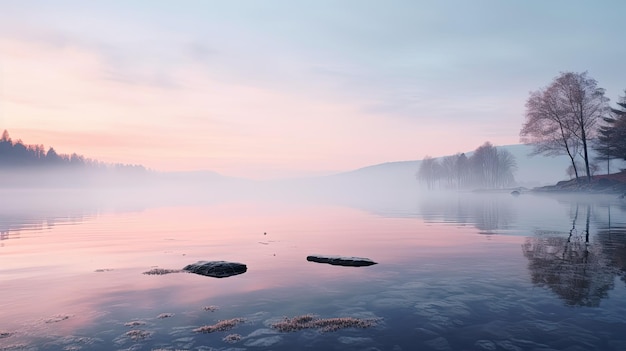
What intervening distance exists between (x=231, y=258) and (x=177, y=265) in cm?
323

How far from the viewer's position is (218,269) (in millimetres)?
18234

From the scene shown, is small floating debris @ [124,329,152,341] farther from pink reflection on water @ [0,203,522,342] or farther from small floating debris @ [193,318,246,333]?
pink reflection on water @ [0,203,522,342]

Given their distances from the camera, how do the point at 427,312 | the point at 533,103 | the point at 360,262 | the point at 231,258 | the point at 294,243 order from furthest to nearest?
the point at 533,103, the point at 294,243, the point at 231,258, the point at 360,262, the point at 427,312

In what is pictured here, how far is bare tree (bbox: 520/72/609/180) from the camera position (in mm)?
Result: 74875

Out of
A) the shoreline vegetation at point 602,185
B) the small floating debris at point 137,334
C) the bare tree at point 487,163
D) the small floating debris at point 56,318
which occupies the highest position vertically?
the bare tree at point 487,163

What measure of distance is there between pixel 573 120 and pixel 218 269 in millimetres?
82551

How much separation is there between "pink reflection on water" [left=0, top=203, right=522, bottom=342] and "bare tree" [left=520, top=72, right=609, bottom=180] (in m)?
56.3

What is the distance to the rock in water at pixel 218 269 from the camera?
1806 centimetres

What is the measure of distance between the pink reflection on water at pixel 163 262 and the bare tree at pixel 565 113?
56286 mm

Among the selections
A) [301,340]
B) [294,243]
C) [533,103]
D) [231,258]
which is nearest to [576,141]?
[533,103]

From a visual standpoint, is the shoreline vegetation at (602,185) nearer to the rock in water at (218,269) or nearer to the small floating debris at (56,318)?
the rock in water at (218,269)

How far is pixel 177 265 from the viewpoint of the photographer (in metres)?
20.5

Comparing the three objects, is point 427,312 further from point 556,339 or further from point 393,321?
point 556,339

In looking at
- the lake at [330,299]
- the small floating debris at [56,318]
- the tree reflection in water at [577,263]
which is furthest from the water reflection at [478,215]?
the small floating debris at [56,318]
